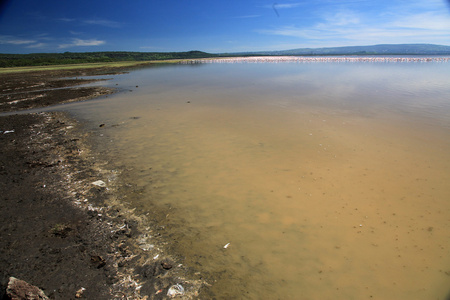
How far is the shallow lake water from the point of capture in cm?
311

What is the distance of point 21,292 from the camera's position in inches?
101

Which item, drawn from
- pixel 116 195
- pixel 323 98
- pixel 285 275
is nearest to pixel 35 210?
pixel 116 195

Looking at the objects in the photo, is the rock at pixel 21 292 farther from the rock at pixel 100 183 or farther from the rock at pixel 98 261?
the rock at pixel 100 183

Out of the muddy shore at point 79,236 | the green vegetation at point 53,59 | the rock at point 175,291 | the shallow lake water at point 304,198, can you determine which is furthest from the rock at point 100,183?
the green vegetation at point 53,59

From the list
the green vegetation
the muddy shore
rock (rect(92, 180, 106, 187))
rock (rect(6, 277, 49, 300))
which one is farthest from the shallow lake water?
the green vegetation

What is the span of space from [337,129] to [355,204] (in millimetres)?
4824

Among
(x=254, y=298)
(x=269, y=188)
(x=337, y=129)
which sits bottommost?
(x=254, y=298)

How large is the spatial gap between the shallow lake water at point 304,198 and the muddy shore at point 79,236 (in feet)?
1.30

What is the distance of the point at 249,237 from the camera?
383cm

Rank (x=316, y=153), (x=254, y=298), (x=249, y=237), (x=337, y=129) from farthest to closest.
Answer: (x=337, y=129)
(x=316, y=153)
(x=249, y=237)
(x=254, y=298)

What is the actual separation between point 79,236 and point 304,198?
423 cm

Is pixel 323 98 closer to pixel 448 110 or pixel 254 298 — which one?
pixel 448 110

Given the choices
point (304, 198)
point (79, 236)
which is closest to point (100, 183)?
point (79, 236)

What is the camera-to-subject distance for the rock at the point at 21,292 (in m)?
2.49
